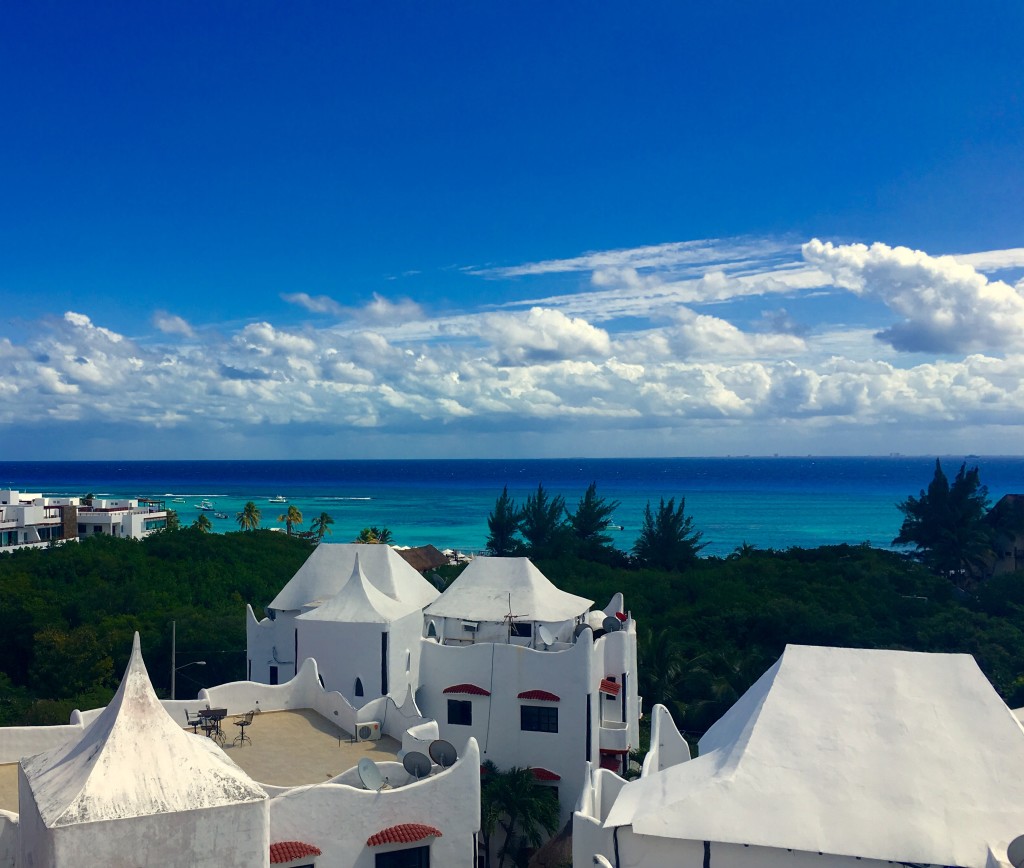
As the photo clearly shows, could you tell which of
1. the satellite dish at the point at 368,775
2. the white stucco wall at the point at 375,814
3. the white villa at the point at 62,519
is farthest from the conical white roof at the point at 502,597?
the white villa at the point at 62,519

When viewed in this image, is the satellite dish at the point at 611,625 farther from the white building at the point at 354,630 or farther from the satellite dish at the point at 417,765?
the satellite dish at the point at 417,765

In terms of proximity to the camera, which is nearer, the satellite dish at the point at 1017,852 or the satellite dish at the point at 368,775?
the satellite dish at the point at 1017,852

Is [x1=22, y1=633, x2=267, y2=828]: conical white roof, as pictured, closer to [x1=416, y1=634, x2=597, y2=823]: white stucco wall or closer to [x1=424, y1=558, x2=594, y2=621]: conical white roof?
[x1=416, y1=634, x2=597, y2=823]: white stucco wall

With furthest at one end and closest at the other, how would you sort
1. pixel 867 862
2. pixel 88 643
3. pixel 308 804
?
pixel 88 643
pixel 308 804
pixel 867 862

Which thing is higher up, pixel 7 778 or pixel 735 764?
pixel 735 764

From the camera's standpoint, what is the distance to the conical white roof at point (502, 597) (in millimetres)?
29188

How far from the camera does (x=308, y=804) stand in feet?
53.9

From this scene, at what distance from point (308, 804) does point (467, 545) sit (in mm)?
111947

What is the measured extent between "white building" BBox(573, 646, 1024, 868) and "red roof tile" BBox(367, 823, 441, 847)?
2859 mm

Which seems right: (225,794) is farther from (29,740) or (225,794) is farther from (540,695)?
(540,695)

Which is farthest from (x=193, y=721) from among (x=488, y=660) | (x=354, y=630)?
(x=488, y=660)

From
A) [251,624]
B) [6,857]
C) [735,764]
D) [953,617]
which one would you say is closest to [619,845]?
[735,764]

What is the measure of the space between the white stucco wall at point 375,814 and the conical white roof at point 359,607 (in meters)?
10.5

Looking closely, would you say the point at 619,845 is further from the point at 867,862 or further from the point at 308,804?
the point at 308,804
